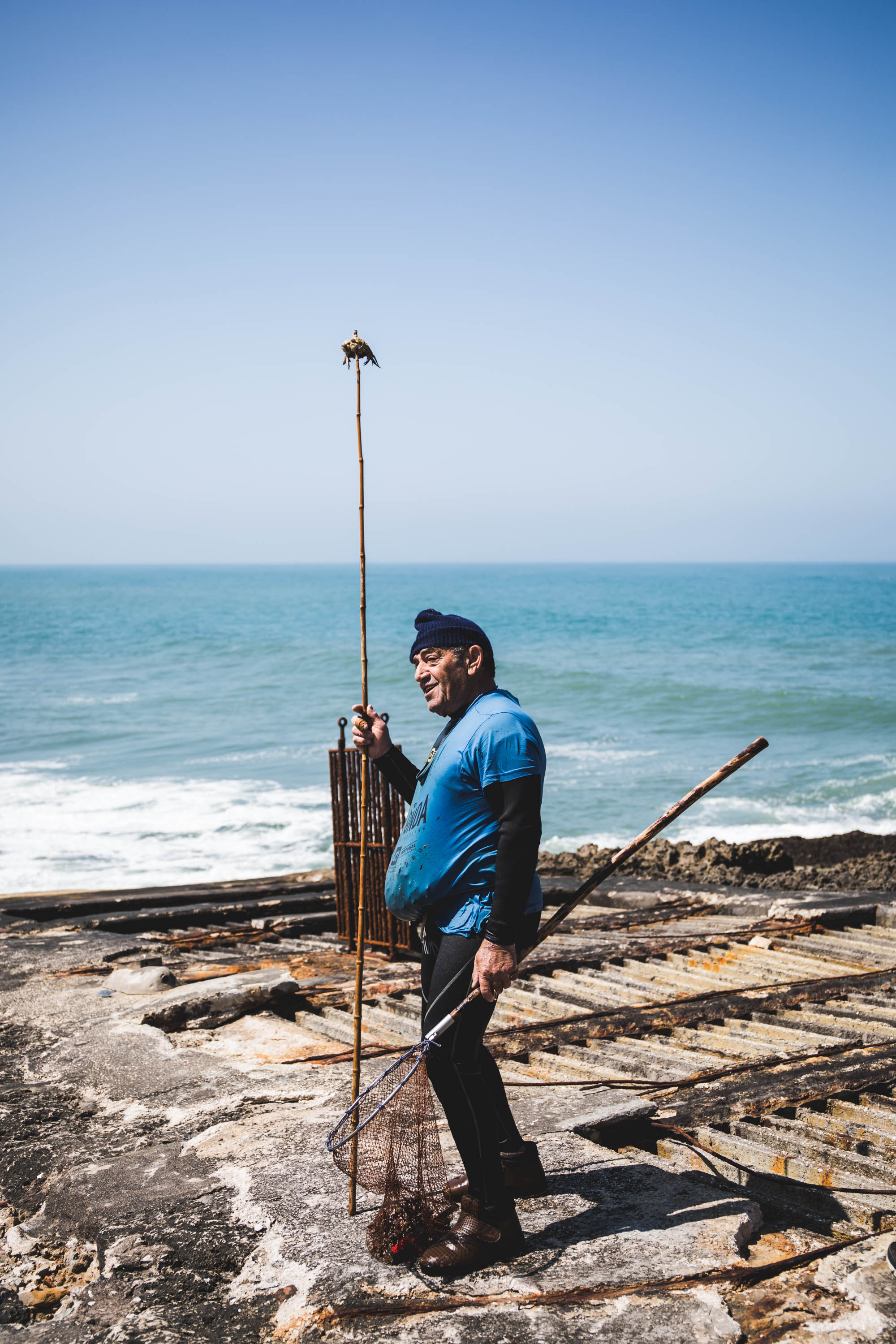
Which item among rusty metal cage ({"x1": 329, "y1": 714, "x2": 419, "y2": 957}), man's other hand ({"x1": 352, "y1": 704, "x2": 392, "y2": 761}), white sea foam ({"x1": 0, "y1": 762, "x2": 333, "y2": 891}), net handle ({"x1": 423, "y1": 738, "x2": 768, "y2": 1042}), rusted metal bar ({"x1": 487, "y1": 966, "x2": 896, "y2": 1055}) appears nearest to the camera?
net handle ({"x1": 423, "y1": 738, "x2": 768, "y2": 1042})

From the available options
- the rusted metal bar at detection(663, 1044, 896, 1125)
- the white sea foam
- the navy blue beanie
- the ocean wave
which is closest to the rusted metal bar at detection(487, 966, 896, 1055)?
the rusted metal bar at detection(663, 1044, 896, 1125)

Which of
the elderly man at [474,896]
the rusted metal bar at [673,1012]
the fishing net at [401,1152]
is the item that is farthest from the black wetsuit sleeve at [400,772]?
the rusted metal bar at [673,1012]

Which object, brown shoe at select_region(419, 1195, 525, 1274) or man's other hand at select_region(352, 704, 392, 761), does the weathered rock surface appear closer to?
brown shoe at select_region(419, 1195, 525, 1274)

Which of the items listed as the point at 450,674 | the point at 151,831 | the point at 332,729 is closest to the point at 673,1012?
the point at 450,674

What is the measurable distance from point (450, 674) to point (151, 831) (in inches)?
660

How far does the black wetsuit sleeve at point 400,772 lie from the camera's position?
362 cm

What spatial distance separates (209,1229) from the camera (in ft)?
10.3

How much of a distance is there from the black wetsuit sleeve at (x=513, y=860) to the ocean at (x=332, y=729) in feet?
45.3

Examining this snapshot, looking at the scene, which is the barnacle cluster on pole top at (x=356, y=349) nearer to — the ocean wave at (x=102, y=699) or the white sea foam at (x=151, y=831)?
the white sea foam at (x=151, y=831)

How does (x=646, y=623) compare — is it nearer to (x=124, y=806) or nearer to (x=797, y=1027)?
(x=124, y=806)

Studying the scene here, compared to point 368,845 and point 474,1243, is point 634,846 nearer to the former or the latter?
point 474,1243

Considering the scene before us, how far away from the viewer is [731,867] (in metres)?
11.9

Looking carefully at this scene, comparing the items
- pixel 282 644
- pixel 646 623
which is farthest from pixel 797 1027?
pixel 646 623

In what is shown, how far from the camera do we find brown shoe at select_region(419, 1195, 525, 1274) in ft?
9.32
